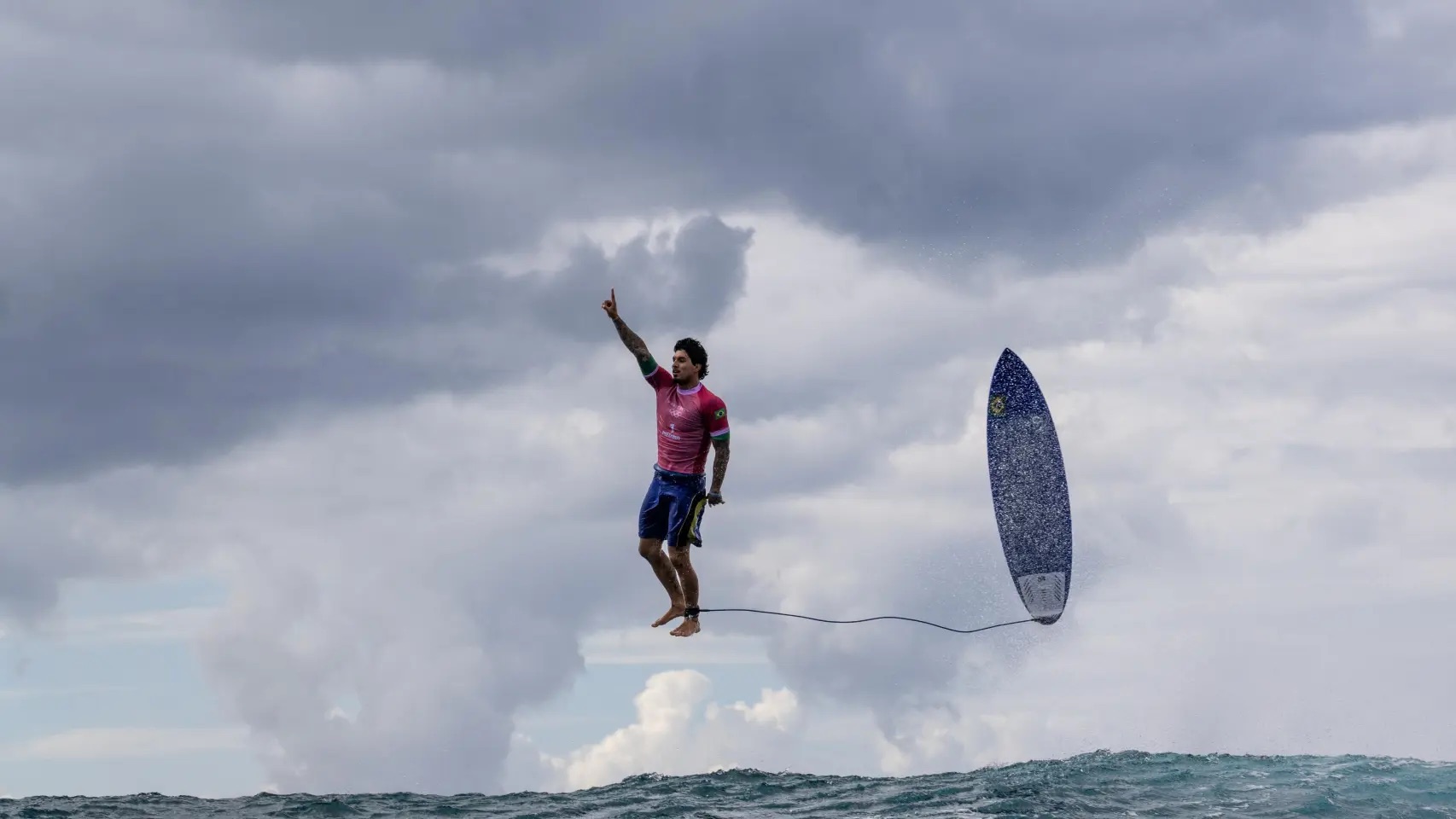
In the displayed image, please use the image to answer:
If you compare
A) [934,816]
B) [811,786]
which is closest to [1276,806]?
[934,816]

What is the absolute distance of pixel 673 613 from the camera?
1783 cm

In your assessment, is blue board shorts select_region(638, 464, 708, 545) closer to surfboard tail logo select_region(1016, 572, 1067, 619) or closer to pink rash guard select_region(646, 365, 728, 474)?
pink rash guard select_region(646, 365, 728, 474)

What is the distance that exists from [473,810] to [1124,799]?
27.1ft

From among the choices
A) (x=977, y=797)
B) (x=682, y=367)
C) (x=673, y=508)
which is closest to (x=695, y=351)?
(x=682, y=367)

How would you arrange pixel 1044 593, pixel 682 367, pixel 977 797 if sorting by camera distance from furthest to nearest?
1. pixel 1044 593
2. pixel 682 367
3. pixel 977 797

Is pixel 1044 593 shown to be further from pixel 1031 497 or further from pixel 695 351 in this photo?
pixel 695 351

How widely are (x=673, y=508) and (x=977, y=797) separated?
544 centimetres

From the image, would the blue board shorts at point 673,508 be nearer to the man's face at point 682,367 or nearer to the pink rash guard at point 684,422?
the pink rash guard at point 684,422

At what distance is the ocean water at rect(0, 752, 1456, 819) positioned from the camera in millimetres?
15258

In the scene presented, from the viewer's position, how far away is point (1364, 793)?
1614 centimetres

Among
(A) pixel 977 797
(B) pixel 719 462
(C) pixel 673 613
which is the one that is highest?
(B) pixel 719 462

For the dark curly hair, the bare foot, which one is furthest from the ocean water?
the dark curly hair

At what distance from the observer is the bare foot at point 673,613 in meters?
17.8

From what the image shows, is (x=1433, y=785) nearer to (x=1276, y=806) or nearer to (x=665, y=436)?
(x=1276, y=806)
